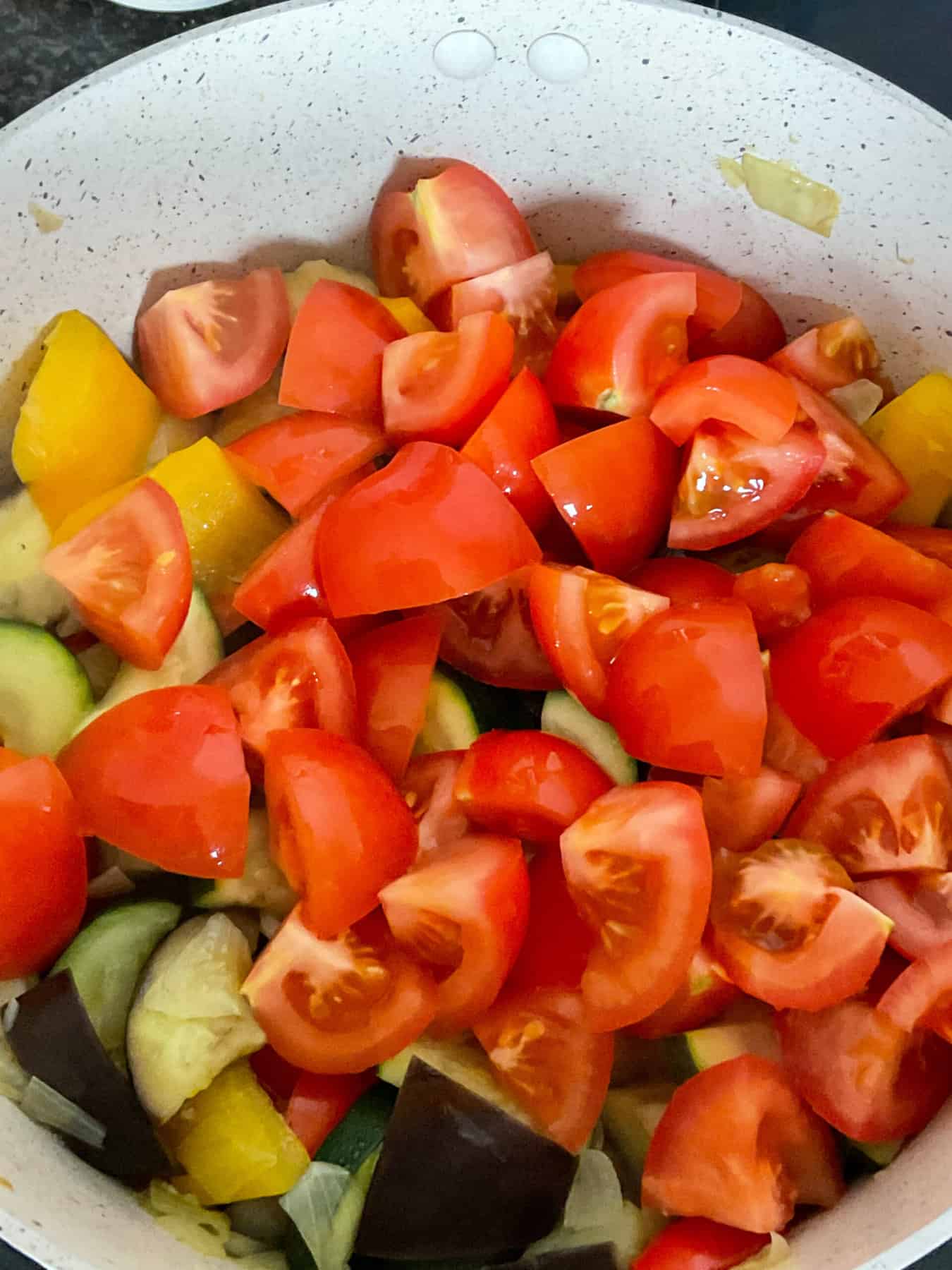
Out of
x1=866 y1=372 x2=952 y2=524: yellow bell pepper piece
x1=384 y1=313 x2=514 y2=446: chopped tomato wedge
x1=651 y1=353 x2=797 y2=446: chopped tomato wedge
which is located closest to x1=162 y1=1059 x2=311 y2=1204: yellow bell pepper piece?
x1=384 y1=313 x2=514 y2=446: chopped tomato wedge

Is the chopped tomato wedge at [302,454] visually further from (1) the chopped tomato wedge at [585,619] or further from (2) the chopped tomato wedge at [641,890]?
(2) the chopped tomato wedge at [641,890]

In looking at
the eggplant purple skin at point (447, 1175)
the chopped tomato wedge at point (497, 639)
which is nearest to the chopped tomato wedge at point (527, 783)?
the chopped tomato wedge at point (497, 639)

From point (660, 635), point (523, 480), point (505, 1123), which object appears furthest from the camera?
point (523, 480)

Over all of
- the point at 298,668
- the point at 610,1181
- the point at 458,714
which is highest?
the point at 298,668

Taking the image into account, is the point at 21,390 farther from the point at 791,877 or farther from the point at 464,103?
the point at 791,877

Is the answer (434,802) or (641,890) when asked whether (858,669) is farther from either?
(434,802)

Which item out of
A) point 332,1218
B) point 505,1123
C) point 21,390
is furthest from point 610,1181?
point 21,390

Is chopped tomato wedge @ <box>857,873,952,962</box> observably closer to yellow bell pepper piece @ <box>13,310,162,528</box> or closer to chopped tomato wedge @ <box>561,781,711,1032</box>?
chopped tomato wedge @ <box>561,781,711,1032</box>
